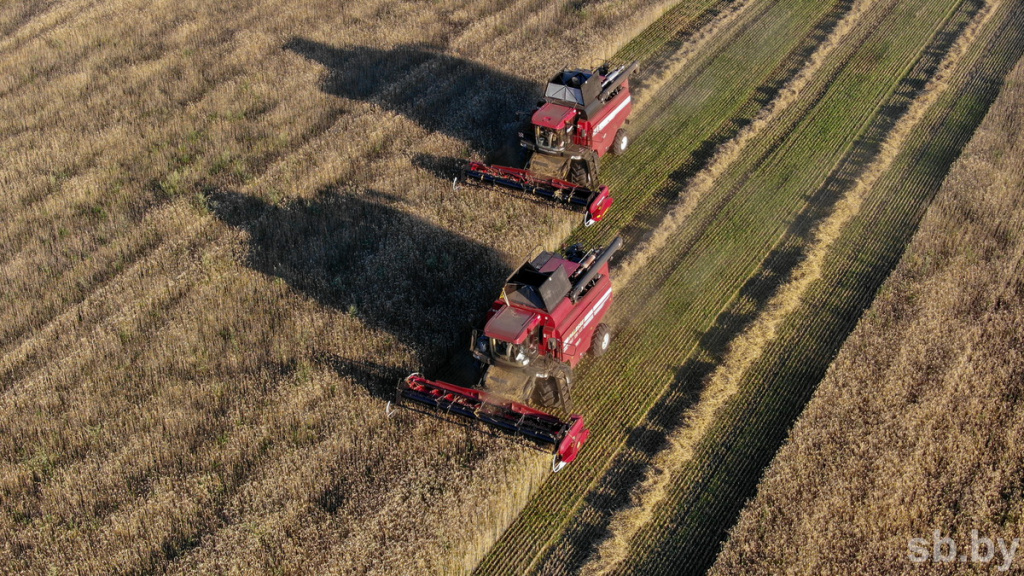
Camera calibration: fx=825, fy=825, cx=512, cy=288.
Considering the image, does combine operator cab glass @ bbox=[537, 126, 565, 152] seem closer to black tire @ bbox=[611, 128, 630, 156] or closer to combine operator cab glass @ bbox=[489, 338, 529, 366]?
black tire @ bbox=[611, 128, 630, 156]

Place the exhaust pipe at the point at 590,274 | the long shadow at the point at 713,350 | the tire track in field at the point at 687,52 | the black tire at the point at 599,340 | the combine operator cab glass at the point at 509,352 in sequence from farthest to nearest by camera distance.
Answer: the tire track in field at the point at 687,52, the black tire at the point at 599,340, the exhaust pipe at the point at 590,274, the combine operator cab glass at the point at 509,352, the long shadow at the point at 713,350

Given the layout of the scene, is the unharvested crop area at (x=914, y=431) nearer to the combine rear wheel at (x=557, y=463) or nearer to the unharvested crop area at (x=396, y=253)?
the unharvested crop area at (x=396, y=253)

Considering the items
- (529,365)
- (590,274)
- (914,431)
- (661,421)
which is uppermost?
(590,274)

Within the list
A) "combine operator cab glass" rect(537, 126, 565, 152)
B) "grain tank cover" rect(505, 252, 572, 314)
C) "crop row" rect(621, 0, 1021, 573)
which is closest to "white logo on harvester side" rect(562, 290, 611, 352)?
"grain tank cover" rect(505, 252, 572, 314)

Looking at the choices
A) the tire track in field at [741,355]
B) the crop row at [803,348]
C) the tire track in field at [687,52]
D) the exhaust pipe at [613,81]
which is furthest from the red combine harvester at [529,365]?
the tire track in field at [687,52]

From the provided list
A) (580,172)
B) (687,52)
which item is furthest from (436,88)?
(687,52)

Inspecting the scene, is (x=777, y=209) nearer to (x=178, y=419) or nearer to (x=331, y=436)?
(x=331, y=436)

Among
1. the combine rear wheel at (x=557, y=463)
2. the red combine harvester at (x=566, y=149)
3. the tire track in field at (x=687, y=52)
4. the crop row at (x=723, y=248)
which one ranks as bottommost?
the crop row at (x=723, y=248)

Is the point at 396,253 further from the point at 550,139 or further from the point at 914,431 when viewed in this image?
the point at 914,431
